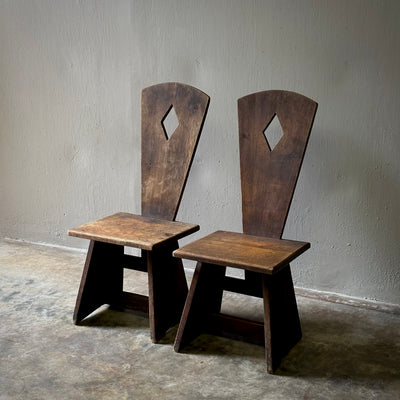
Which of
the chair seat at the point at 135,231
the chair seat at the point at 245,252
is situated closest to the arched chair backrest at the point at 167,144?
the chair seat at the point at 135,231

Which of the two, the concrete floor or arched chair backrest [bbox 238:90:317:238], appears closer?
the concrete floor

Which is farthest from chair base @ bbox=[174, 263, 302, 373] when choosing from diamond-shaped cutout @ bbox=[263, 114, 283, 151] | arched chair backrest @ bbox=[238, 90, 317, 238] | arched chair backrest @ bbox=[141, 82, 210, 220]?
diamond-shaped cutout @ bbox=[263, 114, 283, 151]

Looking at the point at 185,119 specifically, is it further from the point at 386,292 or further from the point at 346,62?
the point at 386,292

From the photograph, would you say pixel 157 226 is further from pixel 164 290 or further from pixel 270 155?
pixel 270 155

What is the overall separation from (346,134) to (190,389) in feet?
4.88

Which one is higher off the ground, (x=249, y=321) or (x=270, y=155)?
(x=270, y=155)

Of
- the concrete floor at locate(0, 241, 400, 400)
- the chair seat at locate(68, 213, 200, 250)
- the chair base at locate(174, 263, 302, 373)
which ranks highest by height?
the chair seat at locate(68, 213, 200, 250)

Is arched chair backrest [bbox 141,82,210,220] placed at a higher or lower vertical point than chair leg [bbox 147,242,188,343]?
higher

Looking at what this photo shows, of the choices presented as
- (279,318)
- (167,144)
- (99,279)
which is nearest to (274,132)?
(167,144)

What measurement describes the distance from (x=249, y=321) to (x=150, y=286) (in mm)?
479

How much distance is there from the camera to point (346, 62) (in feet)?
9.64

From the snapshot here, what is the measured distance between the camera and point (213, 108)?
333 centimetres

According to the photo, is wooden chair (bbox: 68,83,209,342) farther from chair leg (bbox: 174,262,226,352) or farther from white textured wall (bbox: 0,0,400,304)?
white textured wall (bbox: 0,0,400,304)

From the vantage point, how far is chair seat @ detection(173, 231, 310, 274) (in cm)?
236
